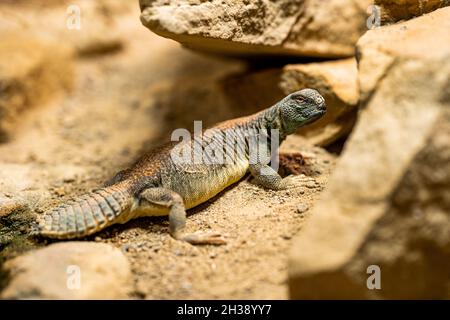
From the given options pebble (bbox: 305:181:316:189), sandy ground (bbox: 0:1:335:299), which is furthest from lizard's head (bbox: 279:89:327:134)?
pebble (bbox: 305:181:316:189)

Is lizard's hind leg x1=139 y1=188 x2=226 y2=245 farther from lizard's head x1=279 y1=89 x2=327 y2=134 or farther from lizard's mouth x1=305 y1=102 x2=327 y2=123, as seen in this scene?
lizard's mouth x1=305 y1=102 x2=327 y2=123

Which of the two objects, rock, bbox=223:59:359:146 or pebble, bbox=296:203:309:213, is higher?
rock, bbox=223:59:359:146

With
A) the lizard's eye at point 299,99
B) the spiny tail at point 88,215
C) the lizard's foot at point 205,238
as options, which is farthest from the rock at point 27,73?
the lizard's eye at point 299,99

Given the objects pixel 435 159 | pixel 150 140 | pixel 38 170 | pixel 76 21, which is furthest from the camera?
pixel 76 21

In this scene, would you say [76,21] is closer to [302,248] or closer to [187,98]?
[187,98]

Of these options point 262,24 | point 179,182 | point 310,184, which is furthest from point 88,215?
point 262,24

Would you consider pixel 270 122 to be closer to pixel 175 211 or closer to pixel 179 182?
pixel 179 182

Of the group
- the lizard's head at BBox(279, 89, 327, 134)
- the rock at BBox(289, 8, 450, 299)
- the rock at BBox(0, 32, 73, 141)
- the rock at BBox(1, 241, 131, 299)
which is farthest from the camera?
the rock at BBox(0, 32, 73, 141)
